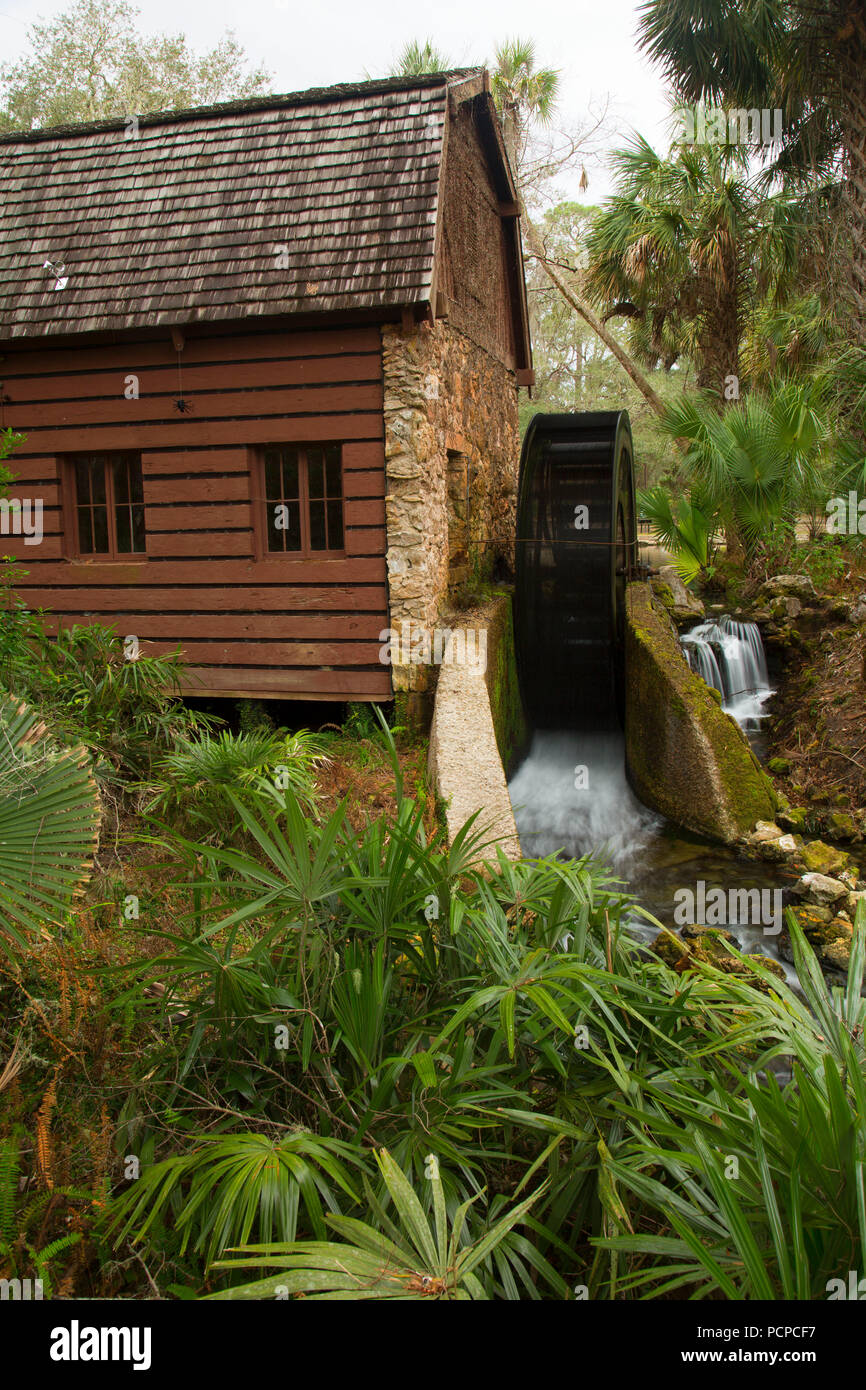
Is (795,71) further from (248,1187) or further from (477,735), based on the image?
(248,1187)

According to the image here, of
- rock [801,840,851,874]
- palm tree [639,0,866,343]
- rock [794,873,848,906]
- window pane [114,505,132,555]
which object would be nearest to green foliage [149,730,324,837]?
window pane [114,505,132,555]

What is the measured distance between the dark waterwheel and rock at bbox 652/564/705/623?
4.80 feet

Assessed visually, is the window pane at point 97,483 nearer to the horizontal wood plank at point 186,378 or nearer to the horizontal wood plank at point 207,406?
the horizontal wood plank at point 207,406

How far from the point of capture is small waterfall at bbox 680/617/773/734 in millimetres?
10312

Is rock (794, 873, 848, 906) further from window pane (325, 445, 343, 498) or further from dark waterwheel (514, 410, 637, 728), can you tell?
window pane (325, 445, 343, 498)

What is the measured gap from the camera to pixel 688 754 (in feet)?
25.7

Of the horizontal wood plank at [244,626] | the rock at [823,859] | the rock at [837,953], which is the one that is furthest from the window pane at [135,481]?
the rock at [837,953]

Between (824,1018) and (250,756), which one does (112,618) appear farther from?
(824,1018)

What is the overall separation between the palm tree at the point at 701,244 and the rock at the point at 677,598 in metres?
2.93

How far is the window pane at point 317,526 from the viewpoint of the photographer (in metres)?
8.41

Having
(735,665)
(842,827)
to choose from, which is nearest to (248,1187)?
(842,827)

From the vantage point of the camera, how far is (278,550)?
339 inches

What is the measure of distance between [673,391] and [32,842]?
90.0ft

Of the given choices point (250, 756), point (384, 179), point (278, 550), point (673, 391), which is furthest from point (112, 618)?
point (673, 391)
